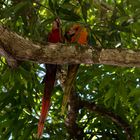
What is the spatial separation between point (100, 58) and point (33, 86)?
1.52 metres

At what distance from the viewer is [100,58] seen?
293 cm

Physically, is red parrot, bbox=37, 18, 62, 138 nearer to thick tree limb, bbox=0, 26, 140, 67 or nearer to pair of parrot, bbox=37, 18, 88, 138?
pair of parrot, bbox=37, 18, 88, 138

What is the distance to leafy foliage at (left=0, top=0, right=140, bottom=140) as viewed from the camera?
354cm

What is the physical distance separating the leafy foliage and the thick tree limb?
0.44 meters

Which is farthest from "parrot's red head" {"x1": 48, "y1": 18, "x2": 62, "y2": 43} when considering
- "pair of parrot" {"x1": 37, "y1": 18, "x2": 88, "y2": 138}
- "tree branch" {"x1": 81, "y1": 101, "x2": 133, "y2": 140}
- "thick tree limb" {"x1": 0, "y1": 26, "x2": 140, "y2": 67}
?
"tree branch" {"x1": 81, "y1": 101, "x2": 133, "y2": 140}

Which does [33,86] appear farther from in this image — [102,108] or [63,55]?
[63,55]

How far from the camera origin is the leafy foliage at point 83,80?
3.54 metres

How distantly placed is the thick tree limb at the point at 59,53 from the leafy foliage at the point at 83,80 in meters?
0.44

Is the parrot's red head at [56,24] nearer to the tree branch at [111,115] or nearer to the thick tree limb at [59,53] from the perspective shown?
the thick tree limb at [59,53]

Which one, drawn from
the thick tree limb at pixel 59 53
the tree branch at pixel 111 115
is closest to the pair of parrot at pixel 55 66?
the thick tree limb at pixel 59 53

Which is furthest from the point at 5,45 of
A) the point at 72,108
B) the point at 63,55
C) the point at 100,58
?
the point at 72,108

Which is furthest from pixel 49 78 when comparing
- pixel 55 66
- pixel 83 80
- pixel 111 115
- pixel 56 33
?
pixel 111 115

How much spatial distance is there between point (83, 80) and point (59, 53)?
61.5 inches

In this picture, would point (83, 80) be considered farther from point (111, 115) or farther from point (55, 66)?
point (55, 66)
